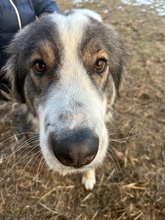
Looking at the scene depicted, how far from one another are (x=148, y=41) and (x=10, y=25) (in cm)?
344

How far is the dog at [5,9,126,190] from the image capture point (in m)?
1.94

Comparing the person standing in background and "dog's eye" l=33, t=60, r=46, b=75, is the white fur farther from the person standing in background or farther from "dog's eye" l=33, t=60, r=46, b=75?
the person standing in background

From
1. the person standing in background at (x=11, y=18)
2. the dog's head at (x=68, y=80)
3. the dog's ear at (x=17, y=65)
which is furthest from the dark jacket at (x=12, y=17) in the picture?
the dog's head at (x=68, y=80)

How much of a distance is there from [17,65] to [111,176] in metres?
1.84

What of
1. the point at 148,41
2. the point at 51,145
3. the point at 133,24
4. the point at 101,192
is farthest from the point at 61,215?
the point at 133,24

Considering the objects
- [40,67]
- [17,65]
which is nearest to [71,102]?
[40,67]

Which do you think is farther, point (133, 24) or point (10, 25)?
point (133, 24)

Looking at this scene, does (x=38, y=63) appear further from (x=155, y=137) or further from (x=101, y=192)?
(x=155, y=137)

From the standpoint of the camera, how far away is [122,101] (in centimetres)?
448

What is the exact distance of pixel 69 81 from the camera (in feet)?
7.82

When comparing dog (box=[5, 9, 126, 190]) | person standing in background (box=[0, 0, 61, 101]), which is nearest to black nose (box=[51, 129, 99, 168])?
dog (box=[5, 9, 126, 190])

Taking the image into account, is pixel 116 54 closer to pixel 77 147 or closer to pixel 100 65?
pixel 100 65

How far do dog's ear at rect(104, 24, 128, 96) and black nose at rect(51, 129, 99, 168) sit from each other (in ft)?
4.12

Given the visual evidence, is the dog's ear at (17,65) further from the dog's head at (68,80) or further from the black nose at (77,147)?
the black nose at (77,147)
